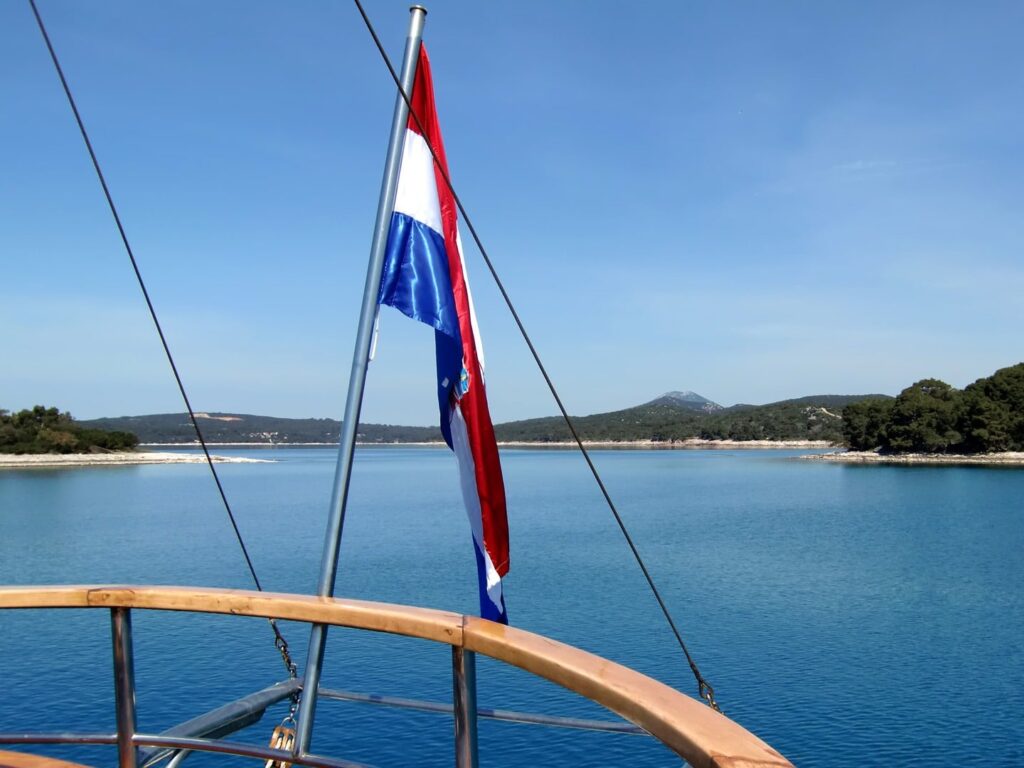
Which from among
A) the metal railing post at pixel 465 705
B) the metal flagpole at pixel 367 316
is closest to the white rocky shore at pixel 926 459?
the metal flagpole at pixel 367 316

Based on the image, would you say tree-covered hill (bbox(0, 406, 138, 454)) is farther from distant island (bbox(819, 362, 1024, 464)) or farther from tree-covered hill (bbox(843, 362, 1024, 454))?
tree-covered hill (bbox(843, 362, 1024, 454))

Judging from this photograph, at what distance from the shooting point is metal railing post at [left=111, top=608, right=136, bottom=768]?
2.59 m

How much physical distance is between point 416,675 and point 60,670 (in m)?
7.38

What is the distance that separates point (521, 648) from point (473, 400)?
273 centimetres

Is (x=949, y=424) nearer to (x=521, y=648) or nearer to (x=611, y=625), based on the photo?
(x=611, y=625)

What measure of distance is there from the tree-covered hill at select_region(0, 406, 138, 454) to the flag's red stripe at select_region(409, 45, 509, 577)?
138 m

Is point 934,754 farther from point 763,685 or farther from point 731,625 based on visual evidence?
point 731,625

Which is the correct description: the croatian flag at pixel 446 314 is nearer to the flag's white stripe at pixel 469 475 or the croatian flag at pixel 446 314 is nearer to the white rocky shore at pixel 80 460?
the flag's white stripe at pixel 469 475

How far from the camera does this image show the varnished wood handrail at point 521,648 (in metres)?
1.61

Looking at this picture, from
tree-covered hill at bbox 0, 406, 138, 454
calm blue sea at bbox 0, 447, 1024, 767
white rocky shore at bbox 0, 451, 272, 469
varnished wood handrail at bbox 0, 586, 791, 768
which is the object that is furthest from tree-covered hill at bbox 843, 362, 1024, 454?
varnished wood handrail at bbox 0, 586, 791, 768

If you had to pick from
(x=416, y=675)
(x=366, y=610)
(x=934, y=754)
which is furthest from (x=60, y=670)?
(x=366, y=610)

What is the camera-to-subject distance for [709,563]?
109ft

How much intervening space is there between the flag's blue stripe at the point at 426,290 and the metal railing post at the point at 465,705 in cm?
259

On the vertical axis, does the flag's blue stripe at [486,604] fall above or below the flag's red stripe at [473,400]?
below
